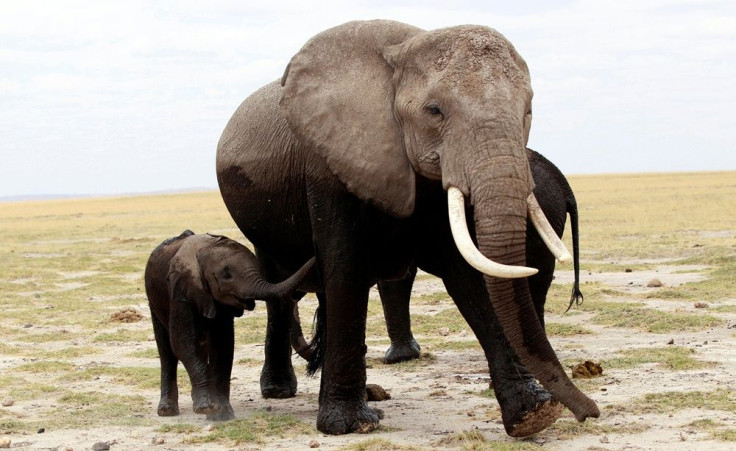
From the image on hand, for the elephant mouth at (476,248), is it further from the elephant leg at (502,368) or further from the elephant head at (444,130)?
the elephant leg at (502,368)

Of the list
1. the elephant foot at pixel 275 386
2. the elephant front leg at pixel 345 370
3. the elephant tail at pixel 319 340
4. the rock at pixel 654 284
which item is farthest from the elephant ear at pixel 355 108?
the rock at pixel 654 284

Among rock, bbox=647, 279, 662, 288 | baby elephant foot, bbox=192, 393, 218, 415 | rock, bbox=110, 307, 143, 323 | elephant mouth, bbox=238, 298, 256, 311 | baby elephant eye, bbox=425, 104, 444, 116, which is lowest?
rock, bbox=110, 307, 143, 323

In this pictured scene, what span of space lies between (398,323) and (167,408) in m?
2.92

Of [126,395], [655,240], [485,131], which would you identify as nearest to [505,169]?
[485,131]

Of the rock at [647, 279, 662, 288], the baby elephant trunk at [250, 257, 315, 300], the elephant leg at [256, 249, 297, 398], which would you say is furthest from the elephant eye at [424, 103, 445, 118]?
the rock at [647, 279, 662, 288]

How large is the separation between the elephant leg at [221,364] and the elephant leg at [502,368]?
181 centimetres

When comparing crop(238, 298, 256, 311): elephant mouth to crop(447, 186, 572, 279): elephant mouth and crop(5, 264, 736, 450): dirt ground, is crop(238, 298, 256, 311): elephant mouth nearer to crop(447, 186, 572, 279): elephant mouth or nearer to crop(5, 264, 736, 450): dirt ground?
crop(5, 264, 736, 450): dirt ground

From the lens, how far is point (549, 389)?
6.70 meters

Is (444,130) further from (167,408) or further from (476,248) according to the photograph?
(167,408)

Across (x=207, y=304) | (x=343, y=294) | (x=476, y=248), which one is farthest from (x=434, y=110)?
(x=207, y=304)

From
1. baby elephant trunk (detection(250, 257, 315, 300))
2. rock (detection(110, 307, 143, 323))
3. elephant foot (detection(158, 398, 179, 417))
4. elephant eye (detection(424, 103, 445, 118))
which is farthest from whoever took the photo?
rock (detection(110, 307, 143, 323))

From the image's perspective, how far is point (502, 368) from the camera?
24.8 feet

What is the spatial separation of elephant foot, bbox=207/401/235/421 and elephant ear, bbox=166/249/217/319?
668 millimetres

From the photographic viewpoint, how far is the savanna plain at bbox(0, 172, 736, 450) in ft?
25.3
